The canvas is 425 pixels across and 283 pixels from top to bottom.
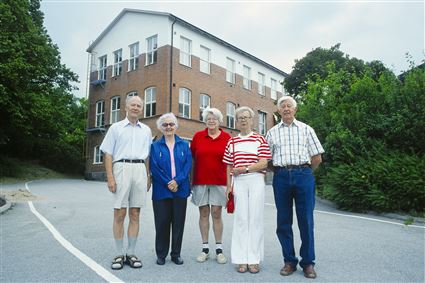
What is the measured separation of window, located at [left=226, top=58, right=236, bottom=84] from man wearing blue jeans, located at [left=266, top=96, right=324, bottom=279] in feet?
85.9

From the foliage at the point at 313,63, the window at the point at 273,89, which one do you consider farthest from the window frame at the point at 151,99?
the window at the point at 273,89

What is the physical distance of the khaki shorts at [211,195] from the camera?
16.5 feet

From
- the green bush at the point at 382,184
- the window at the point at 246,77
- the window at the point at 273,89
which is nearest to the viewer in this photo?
the green bush at the point at 382,184

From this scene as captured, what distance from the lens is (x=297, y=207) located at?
4641 millimetres

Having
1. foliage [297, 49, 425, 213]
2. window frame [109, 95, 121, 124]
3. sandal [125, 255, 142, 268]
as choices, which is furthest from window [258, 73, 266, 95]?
sandal [125, 255, 142, 268]

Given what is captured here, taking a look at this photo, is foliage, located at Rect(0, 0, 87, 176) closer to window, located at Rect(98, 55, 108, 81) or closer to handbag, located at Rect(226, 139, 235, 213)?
window, located at Rect(98, 55, 108, 81)

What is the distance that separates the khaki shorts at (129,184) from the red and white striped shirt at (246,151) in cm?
110

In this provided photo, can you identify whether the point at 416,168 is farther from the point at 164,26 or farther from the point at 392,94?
the point at 164,26

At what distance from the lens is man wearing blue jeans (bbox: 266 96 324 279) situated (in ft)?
14.9

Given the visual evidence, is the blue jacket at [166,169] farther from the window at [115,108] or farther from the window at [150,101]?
the window at [115,108]

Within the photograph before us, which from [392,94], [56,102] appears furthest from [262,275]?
[56,102]

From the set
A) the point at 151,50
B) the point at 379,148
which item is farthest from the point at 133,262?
the point at 151,50

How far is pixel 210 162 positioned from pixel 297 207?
4.11ft

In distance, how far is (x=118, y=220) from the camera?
4770 millimetres
